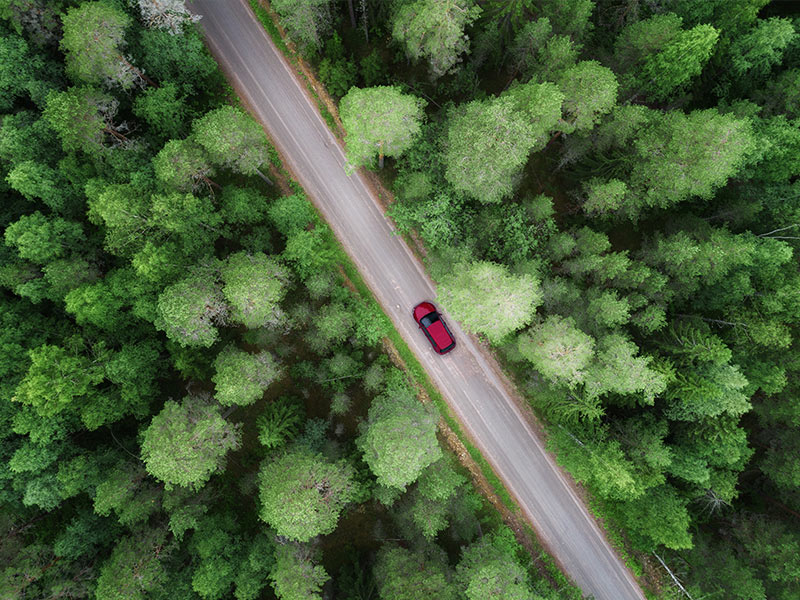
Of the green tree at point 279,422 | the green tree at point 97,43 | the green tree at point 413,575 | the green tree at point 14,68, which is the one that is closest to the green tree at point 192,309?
the green tree at point 279,422

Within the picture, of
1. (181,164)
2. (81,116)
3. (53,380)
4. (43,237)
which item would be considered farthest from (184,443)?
(81,116)

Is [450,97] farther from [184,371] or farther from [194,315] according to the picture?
[184,371]

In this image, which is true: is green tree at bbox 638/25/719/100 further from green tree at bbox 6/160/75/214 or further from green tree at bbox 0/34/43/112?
green tree at bbox 0/34/43/112

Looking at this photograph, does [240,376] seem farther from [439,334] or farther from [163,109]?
[163,109]

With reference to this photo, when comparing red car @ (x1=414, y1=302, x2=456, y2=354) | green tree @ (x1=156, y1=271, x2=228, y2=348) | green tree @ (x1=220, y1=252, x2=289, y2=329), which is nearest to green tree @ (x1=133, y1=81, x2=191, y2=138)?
green tree @ (x1=220, y1=252, x2=289, y2=329)

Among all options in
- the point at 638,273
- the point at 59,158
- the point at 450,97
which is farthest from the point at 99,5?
the point at 638,273

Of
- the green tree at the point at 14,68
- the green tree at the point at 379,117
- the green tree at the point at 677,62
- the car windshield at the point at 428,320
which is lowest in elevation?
the car windshield at the point at 428,320

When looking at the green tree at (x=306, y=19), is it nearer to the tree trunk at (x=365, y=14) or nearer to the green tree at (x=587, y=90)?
the tree trunk at (x=365, y=14)
